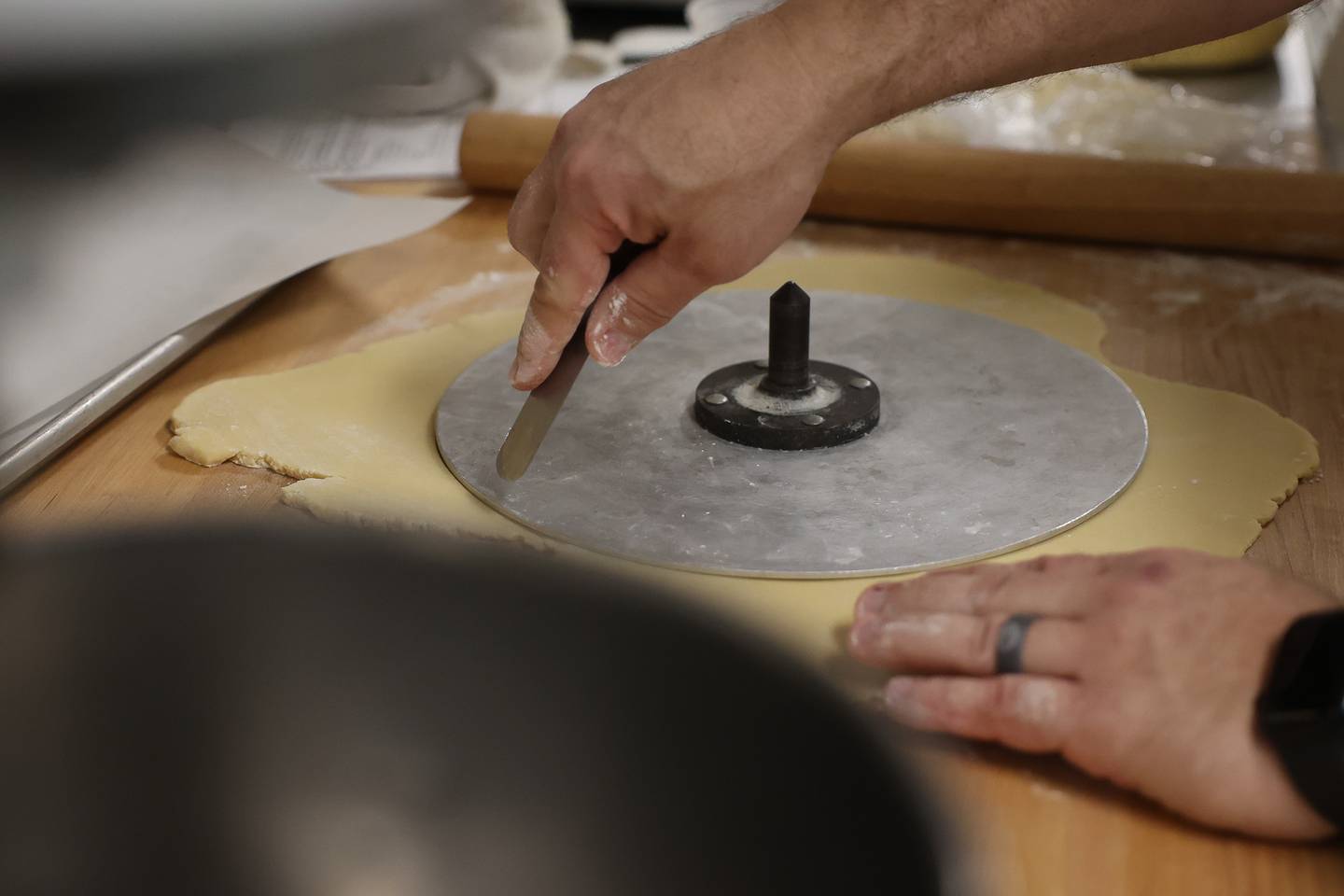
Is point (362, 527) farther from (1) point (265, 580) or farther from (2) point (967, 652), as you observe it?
(2) point (967, 652)

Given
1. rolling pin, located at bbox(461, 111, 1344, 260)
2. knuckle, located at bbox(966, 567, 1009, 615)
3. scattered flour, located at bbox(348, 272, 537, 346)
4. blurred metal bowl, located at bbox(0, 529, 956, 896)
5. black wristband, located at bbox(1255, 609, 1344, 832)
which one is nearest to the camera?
blurred metal bowl, located at bbox(0, 529, 956, 896)

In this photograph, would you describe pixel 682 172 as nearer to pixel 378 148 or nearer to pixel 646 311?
pixel 646 311

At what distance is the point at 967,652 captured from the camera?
24.3 inches

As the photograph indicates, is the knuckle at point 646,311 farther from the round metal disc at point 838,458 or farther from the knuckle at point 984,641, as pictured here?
the knuckle at point 984,641

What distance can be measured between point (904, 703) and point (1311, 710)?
0.18m


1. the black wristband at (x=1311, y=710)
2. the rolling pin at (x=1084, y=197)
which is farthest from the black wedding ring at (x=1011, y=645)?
the rolling pin at (x=1084, y=197)

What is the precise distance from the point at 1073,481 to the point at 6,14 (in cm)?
80

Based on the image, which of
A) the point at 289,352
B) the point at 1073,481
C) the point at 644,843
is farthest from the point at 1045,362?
the point at 644,843

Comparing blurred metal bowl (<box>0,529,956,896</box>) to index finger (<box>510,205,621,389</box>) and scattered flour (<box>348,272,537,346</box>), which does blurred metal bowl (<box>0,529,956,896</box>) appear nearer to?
index finger (<box>510,205,621,389</box>)

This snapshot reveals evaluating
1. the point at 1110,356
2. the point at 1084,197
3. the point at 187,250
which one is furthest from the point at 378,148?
the point at 1110,356

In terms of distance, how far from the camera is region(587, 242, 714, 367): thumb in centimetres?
81

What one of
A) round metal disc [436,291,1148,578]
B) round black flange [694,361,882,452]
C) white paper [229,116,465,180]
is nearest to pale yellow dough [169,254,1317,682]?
round metal disc [436,291,1148,578]

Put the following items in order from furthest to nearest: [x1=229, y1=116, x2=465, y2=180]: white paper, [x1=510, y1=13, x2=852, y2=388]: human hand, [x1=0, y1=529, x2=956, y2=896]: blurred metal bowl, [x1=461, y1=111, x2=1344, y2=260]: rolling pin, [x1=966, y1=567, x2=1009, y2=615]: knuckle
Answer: [x1=229, y1=116, x2=465, y2=180]: white paper, [x1=461, y1=111, x2=1344, y2=260]: rolling pin, [x1=510, y1=13, x2=852, y2=388]: human hand, [x1=966, y1=567, x2=1009, y2=615]: knuckle, [x1=0, y1=529, x2=956, y2=896]: blurred metal bowl

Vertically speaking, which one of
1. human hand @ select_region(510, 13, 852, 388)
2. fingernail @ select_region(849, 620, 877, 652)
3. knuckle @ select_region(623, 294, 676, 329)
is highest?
human hand @ select_region(510, 13, 852, 388)
